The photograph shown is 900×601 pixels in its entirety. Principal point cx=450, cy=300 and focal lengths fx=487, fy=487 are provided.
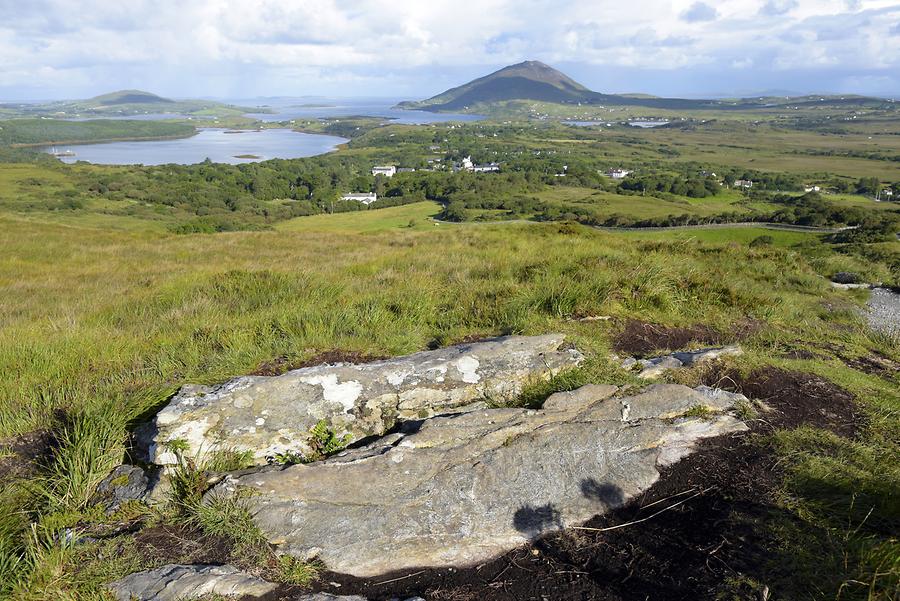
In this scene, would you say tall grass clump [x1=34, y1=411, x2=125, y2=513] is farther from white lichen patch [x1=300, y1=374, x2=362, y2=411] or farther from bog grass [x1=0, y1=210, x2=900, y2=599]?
white lichen patch [x1=300, y1=374, x2=362, y2=411]

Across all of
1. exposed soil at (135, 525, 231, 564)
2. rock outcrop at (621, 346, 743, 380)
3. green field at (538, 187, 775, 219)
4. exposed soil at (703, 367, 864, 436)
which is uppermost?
rock outcrop at (621, 346, 743, 380)

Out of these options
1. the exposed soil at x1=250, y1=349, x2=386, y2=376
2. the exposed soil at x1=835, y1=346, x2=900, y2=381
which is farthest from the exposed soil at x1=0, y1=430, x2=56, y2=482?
the exposed soil at x1=835, y1=346, x2=900, y2=381

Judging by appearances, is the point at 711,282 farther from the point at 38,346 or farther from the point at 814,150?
the point at 814,150

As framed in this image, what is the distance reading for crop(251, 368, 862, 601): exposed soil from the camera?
2986mm

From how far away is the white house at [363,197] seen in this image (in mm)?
81688

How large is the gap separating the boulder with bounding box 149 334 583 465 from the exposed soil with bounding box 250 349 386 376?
1.76 ft

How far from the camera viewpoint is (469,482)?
12.4 feet

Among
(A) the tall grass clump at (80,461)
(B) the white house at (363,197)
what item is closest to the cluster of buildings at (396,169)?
(B) the white house at (363,197)

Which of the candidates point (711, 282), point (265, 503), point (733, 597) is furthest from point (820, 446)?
point (711, 282)

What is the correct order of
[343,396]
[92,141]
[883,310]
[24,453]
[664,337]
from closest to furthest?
[24,453], [343,396], [664,337], [883,310], [92,141]

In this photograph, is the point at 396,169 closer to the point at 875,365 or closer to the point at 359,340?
the point at 359,340

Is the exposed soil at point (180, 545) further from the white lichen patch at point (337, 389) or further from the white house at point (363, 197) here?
the white house at point (363, 197)

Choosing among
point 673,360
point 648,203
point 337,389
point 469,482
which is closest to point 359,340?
point 337,389

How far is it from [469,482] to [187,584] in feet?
6.37
